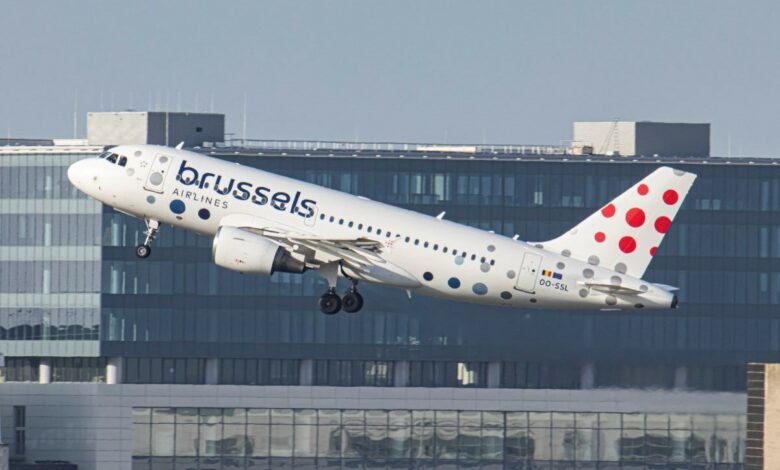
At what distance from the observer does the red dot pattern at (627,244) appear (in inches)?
4471

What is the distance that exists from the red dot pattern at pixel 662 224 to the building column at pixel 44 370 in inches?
2629

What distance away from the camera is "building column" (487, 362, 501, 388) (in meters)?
168

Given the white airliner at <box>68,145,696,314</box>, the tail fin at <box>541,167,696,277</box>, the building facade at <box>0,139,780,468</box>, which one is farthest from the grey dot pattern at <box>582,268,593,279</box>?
the building facade at <box>0,139,780,468</box>

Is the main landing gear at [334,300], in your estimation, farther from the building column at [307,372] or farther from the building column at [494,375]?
the building column at [307,372]

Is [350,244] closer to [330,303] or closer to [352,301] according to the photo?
[352,301]

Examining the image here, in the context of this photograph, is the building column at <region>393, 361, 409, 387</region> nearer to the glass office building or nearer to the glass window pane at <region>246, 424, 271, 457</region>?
the glass office building

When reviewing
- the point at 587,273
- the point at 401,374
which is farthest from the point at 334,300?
the point at 401,374

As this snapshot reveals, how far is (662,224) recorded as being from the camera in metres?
116

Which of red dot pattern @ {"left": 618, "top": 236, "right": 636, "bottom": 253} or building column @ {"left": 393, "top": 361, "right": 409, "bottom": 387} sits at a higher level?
red dot pattern @ {"left": 618, "top": 236, "right": 636, "bottom": 253}

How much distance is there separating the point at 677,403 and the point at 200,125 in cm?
4301

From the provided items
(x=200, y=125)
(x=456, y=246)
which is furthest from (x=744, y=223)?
(x=456, y=246)

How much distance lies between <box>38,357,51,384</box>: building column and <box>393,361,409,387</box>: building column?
79.4 ft

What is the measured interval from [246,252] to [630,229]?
59.6ft

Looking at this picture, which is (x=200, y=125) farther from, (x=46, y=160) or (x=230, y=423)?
(x=230, y=423)
